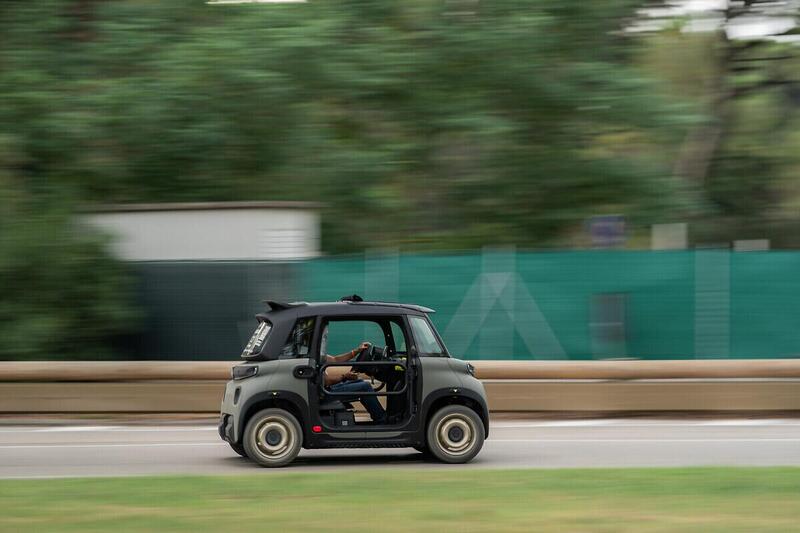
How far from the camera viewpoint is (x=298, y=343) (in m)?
10.7

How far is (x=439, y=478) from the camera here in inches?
374

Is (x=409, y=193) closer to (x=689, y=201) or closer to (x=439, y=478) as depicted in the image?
(x=689, y=201)

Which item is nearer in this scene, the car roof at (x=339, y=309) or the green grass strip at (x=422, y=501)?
the green grass strip at (x=422, y=501)

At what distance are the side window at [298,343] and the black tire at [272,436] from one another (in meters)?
0.51

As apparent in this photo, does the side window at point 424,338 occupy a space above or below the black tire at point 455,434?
above

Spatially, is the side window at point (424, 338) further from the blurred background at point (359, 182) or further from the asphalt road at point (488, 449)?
the blurred background at point (359, 182)

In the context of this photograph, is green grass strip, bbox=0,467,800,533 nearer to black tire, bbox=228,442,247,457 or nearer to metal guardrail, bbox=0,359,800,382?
black tire, bbox=228,442,247,457

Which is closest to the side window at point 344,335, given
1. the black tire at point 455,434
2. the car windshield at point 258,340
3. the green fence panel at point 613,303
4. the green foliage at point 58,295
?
the green fence panel at point 613,303

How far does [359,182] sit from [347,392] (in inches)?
434

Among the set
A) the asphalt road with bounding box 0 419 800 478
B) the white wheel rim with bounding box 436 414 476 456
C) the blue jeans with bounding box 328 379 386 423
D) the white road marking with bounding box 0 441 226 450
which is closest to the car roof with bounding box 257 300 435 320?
the blue jeans with bounding box 328 379 386 423

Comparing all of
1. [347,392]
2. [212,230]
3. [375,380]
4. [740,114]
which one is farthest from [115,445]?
[740,114]

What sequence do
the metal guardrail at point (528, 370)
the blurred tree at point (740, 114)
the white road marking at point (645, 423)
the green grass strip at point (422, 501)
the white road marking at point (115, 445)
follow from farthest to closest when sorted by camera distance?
the blurred tree at point (740, 114) → the metal guardrail at point (528, 370) → the white road marking at point (645, 423) → the white road marking at point (115, 445) → the green grass strip at point (422, 501)

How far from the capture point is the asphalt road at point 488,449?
35.5 ft

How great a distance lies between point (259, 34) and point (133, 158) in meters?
2.98
